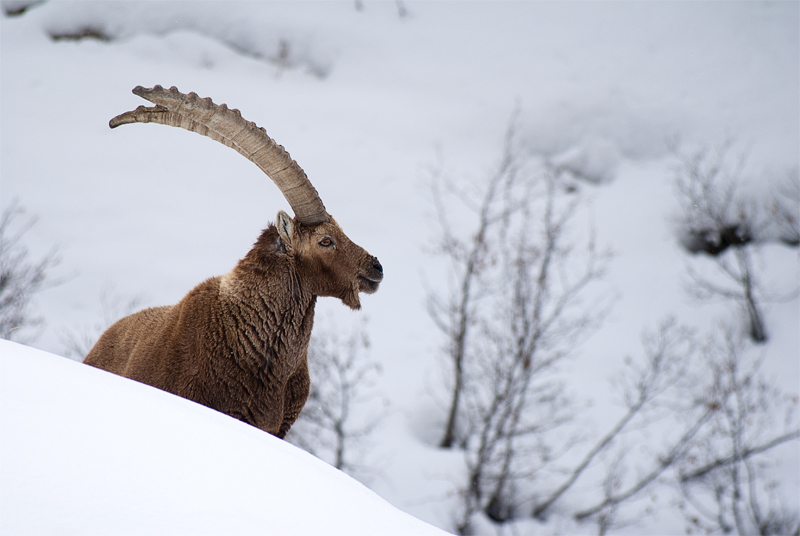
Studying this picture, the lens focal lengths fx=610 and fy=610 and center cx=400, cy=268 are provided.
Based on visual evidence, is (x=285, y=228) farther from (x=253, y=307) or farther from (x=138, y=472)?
(x=138, y=472)

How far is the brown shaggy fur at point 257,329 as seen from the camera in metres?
4.07

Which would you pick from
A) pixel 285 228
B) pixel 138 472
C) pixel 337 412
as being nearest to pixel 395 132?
pixel 337 412

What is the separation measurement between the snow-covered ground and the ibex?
1246 centimetres

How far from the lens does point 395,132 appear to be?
29453 mm

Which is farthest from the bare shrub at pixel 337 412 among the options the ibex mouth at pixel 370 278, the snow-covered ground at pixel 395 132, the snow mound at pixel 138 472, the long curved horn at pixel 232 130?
the snow mound at pixel 138 472

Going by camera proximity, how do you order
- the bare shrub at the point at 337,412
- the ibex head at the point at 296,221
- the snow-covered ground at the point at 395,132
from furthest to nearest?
1. the snow-covered ground at the point at 395,132
2. the bare shrub at the point at 337,412
3. the ibex head at the point at 296,221

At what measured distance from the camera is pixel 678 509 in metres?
16.7

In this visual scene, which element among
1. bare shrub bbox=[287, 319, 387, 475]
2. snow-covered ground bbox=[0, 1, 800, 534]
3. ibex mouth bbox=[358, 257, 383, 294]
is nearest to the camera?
ibex mouth bbox=[358, 257, 383, 294]

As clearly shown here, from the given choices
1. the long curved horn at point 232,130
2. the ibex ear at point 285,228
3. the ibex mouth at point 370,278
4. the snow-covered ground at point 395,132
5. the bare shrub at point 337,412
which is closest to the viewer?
the long curved horn at point 232,130

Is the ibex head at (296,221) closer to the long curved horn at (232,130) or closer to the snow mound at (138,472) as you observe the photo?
the long curved horn at (232,130)

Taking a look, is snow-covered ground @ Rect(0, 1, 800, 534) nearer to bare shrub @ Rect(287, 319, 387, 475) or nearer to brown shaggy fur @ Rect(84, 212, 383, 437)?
bare shrub @ Rect(287, 319, 387, 475)

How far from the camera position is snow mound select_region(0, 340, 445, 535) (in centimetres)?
169

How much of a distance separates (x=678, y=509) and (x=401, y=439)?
782cm

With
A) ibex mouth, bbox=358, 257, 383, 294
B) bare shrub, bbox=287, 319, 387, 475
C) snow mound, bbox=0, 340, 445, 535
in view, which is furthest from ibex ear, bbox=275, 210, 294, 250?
bare shrub, bbox=287, 319, 387, 475
